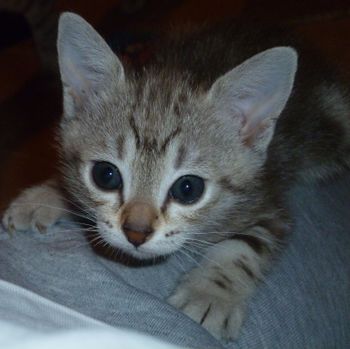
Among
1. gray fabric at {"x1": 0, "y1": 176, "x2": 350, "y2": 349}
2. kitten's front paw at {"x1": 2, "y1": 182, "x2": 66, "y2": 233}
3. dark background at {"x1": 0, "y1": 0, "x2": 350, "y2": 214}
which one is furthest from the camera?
dark background at {"x1": 0, "y1": 0, "x2": 350, "y2": 214}

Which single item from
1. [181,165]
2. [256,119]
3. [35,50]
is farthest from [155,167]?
[35,50]

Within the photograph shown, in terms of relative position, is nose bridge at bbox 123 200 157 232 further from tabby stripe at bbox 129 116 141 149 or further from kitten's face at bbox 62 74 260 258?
tabby stripe at bbox 129 116 141 149

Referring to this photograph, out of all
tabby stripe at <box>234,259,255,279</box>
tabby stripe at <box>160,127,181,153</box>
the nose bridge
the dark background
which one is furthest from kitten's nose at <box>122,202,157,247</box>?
the dark background

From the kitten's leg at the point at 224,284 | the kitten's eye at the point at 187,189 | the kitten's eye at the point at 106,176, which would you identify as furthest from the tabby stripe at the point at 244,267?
the kitten's eye at the point at 106,176

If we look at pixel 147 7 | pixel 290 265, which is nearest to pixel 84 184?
pixel 290 265

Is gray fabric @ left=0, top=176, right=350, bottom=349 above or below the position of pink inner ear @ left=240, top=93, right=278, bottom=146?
below

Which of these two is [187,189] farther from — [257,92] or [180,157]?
[257,92]

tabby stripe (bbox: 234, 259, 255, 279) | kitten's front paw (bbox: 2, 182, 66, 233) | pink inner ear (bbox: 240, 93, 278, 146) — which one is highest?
pink inner ear (bbox: 240, 93, 278, 146)
